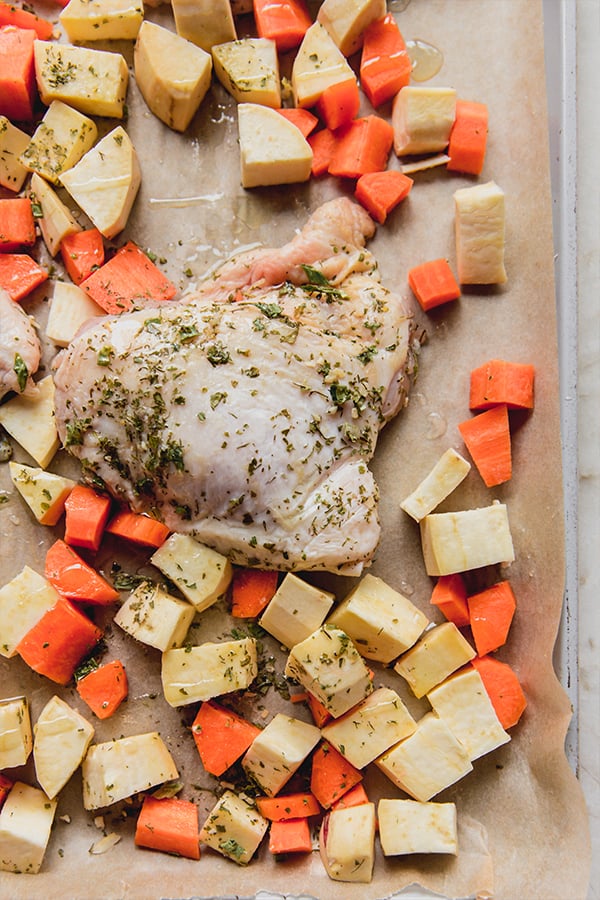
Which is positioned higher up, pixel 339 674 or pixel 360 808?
pixel 339 674

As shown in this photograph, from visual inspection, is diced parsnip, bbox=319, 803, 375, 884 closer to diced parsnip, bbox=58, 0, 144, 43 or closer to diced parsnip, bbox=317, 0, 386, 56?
diced parsnip, bbox=317, 0, 386, 56

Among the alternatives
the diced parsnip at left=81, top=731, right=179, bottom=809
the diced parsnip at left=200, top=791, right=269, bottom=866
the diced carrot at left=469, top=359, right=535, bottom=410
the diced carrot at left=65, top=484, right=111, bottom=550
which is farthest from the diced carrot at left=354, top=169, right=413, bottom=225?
the diced parsnip at left=200, top=791, right=269, bottom=866

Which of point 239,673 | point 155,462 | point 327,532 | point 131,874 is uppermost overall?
point 155,462

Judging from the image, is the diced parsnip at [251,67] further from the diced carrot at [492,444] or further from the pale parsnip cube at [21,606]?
the pale parsnip cube at [21,606]

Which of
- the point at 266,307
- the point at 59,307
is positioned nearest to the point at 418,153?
the point at 266,307

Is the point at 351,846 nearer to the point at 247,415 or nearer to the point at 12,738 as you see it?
the point at 12,738

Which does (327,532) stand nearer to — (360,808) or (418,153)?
(360,808)
